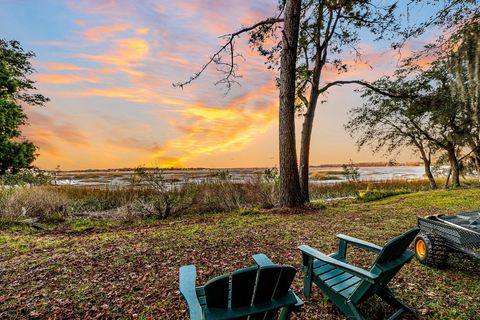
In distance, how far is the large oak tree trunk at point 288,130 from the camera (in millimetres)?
7887

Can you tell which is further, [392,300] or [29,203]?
[29,203]

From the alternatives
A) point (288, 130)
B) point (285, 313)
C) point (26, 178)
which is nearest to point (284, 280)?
point (285, 313)

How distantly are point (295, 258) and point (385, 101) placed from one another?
660 inches

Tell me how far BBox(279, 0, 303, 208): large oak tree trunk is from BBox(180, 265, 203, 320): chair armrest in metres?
6.05

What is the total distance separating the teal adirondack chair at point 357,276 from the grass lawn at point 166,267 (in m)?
0.27

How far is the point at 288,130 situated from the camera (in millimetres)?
7902

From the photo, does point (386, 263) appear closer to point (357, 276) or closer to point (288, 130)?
point (357, 276)

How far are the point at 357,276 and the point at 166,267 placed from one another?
8.60 feet

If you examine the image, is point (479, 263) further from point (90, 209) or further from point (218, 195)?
point (90, 209)

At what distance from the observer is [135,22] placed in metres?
7.54

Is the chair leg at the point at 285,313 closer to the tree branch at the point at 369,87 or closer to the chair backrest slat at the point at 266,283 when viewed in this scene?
the chair backrest slat at the point at 266,283

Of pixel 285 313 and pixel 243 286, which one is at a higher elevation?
pixel 243 286

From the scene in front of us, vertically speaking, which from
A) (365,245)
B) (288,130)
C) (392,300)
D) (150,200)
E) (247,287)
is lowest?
(392,300)

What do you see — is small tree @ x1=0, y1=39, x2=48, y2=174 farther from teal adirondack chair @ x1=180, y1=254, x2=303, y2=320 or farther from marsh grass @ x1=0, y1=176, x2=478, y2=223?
teal adirondack chair @ x1=180, y1=254, x2=303, y2=320
